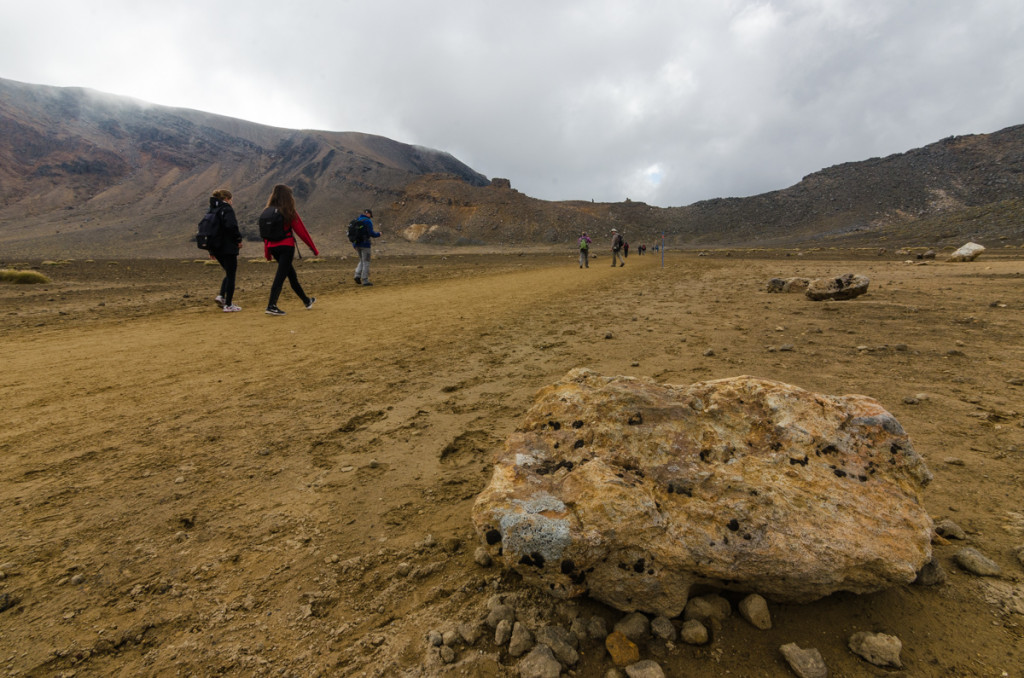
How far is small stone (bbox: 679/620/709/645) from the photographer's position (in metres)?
1.46

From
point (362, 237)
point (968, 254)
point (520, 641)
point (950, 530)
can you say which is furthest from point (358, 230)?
point (968, 254)

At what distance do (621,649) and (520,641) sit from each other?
13.1 inches

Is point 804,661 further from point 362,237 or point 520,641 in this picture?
point 362,237

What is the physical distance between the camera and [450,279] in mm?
15695

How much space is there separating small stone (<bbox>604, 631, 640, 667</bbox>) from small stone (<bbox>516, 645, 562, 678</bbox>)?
0.61ft

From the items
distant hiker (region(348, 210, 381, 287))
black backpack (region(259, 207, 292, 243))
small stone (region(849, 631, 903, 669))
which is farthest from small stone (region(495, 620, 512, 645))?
distant hiker (region(348, 210, 381, 287))

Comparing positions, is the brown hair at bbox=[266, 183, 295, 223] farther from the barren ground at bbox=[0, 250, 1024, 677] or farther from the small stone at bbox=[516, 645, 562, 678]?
the small stone at bbox=[516, 645, 562, 678]

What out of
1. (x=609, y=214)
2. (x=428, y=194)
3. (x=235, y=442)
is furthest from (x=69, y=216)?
(x=235, y=442)

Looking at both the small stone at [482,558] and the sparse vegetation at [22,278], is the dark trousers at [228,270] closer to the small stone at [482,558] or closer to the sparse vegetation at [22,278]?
the small stone at [482,558]

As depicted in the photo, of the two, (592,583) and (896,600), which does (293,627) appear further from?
(896,600)

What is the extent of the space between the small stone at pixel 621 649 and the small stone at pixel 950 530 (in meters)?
1.53

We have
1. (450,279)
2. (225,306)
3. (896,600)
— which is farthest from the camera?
(450,279)

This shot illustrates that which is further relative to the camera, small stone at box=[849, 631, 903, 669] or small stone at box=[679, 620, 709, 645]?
small stone at box=[679, 620, 709, 645]

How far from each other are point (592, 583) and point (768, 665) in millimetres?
571
